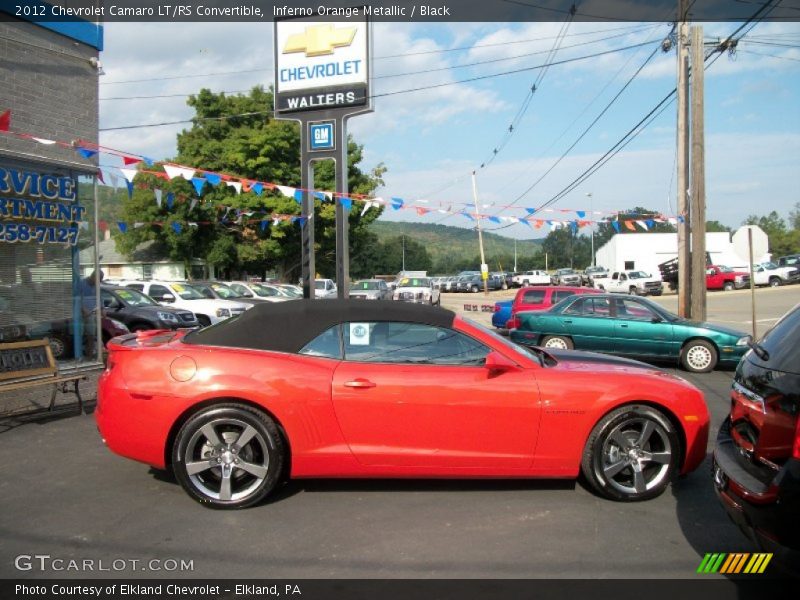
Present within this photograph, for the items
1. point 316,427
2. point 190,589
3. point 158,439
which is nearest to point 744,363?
point 316,427

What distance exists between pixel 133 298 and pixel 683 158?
48.2 feet

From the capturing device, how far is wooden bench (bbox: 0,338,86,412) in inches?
290

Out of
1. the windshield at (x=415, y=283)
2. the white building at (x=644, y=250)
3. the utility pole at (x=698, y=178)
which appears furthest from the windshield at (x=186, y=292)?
the white building at (x=644, y=250)

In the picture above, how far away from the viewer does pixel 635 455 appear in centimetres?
469

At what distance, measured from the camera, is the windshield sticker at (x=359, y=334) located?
188 inches

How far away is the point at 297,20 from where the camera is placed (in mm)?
13758

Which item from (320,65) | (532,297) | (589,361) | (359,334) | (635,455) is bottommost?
(635,455)

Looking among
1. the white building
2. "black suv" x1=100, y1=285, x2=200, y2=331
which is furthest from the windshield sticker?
the white building

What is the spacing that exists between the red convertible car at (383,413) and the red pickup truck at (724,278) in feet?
139

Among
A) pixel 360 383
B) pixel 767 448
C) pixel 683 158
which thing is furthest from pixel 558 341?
pixel 767 448

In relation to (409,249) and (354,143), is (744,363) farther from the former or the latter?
(409,249)

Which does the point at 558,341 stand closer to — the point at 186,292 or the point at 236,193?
the point at 186,292

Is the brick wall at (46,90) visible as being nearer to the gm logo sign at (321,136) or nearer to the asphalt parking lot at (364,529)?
the gm logo sign at (321,136)

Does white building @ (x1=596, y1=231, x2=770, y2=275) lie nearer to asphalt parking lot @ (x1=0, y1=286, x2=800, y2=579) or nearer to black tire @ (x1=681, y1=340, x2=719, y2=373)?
black tire @ (x1=681, y1=340, x2=719, y2=373)
